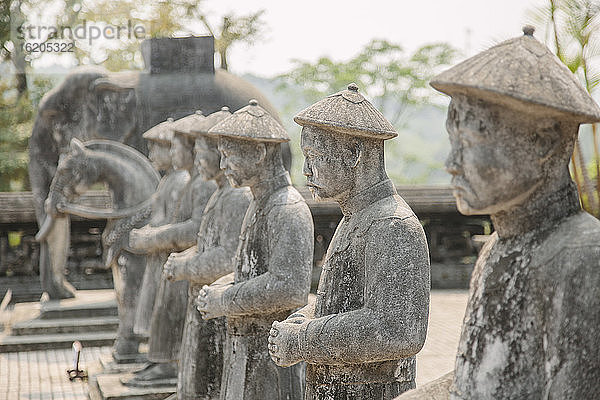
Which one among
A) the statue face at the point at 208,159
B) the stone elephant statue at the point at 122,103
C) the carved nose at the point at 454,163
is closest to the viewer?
the carved nose at the point at 454,163

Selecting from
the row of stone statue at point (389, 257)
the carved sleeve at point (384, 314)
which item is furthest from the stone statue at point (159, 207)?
the carved sleeve at point (384, 314)

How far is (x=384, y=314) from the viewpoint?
290cm

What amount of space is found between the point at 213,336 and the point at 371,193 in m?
1.98

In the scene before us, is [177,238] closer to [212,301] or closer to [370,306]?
[212,301]

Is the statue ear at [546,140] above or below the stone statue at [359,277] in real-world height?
above

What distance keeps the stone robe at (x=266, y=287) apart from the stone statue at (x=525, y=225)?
1604 millimetres

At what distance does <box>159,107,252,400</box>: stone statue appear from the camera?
4.74m

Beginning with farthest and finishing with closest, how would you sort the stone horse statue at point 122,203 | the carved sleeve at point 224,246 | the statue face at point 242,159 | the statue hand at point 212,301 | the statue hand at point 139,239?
the stone horse statue at point 122,203
the statue hand at point 139,239
the carved sleeve at point 224,246
the statue face at point 242,159
the statue hand at point 212,301

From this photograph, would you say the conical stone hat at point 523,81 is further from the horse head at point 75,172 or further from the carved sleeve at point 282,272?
the horse head at point 75,172

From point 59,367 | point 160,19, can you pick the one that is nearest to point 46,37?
point 160,19

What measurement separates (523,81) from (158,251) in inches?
182

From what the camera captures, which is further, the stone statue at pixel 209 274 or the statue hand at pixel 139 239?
the statue hand at pixel 139 239

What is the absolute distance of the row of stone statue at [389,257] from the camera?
2.09m

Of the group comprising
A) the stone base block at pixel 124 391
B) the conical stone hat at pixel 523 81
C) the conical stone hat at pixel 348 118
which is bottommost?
the stone base block at pixel 124 391
